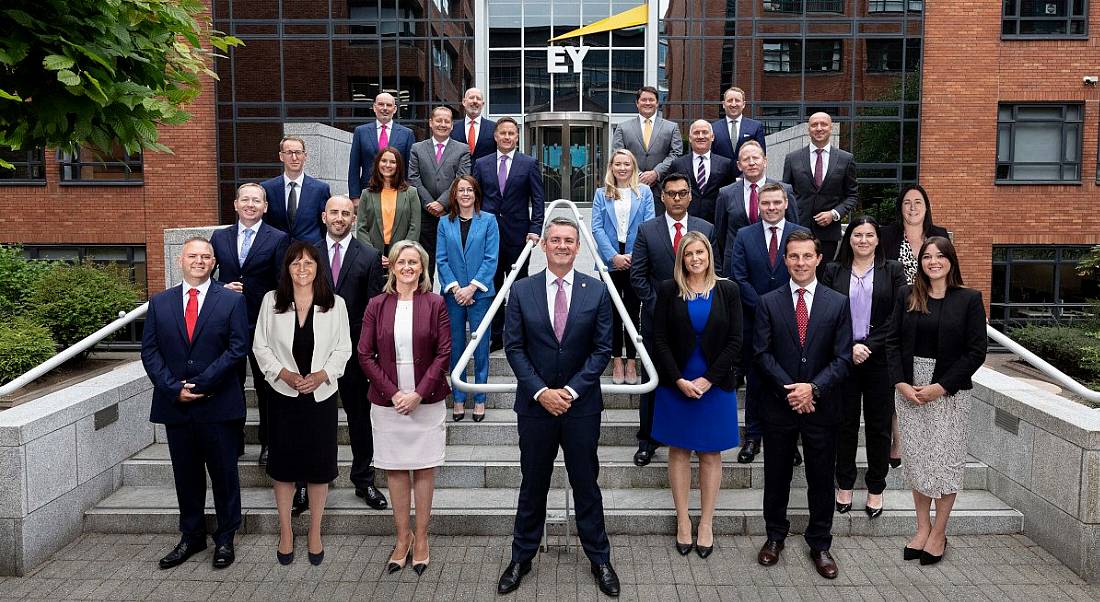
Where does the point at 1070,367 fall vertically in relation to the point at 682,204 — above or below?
below

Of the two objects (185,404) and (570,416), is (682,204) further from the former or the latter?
(185,404)

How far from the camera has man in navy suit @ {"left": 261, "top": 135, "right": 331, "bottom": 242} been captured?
22.8 feet

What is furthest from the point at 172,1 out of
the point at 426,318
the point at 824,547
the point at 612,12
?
the point at 612,12

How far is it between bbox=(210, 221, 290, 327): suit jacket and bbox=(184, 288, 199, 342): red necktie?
81 cm

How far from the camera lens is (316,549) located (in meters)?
5.42

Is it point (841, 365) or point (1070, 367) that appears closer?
point (841, 365)

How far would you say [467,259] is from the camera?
705cm

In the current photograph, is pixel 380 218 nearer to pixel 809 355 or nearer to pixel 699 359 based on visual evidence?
pixel 699 359

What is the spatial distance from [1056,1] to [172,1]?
73.8 ft

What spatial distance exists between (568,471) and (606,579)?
0.69 metres

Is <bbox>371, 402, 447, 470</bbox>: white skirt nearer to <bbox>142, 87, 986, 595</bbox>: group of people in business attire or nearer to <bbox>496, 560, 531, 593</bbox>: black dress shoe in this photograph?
<bbox>142, 87, 986, 595</bbox>: group of people in business attire

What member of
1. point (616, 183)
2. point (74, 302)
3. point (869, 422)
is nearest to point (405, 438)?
point (616, 183)

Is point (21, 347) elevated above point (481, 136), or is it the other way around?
point (481, 136)

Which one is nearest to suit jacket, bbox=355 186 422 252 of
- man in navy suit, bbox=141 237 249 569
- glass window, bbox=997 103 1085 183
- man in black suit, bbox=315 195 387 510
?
man in black suit, bbox=315 195 387 510
